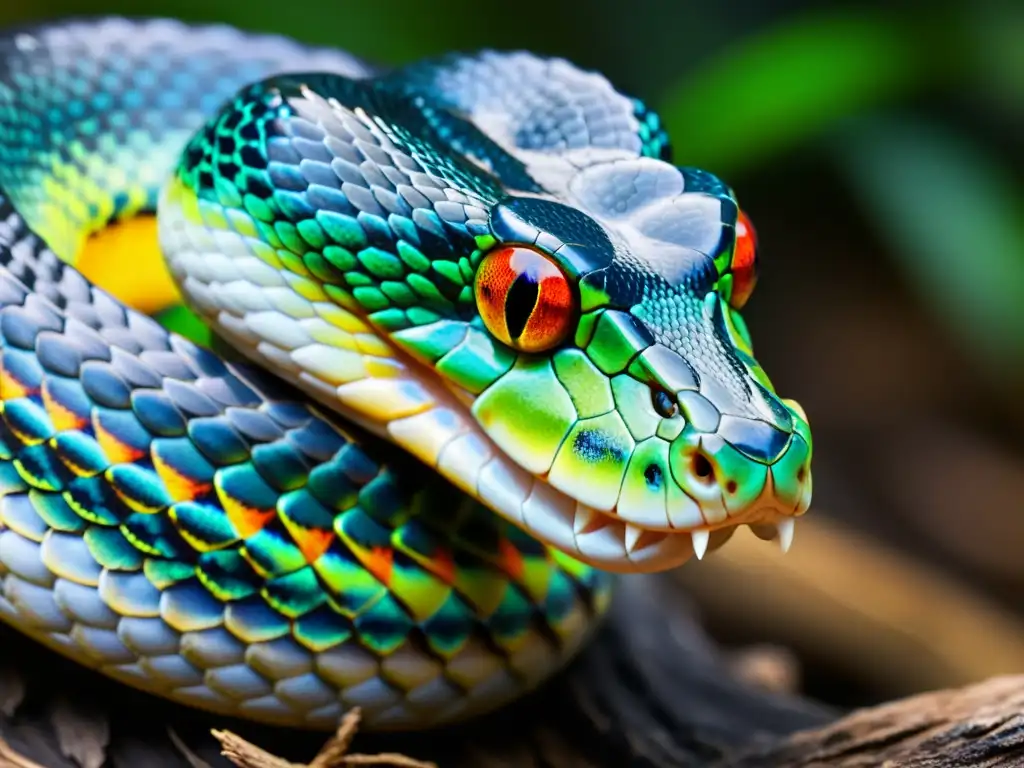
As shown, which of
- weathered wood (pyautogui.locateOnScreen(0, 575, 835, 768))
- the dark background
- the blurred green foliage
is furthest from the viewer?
the blurred green foliage

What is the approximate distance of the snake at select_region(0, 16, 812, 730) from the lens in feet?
4.41

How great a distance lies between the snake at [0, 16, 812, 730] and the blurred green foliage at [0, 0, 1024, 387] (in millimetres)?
2771

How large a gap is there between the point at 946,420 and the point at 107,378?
4.38 m

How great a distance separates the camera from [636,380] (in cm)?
133

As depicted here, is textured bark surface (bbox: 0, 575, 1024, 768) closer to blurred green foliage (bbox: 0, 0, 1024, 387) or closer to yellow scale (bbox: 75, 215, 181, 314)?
yellow scale (bbox: 75, 215, 181, 314)

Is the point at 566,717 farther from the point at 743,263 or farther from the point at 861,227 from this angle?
the point at 861,227

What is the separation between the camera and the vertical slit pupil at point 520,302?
4.43ft

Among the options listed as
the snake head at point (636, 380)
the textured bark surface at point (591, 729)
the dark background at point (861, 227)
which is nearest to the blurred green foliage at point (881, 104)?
the dark background at point (861, 227)

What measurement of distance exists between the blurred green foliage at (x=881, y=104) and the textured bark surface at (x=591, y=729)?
2.46 meters

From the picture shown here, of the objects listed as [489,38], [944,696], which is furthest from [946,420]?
[944,696]

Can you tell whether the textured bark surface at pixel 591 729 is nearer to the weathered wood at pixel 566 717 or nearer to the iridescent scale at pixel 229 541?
the weathered wood at pixel 566 717

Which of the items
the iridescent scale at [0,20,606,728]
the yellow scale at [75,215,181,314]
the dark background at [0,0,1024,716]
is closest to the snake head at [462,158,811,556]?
the iridescent scale at [0,20,606,728]

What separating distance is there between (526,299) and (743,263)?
32cm

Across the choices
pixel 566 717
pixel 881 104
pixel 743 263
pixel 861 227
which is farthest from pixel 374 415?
pixel 861 227
